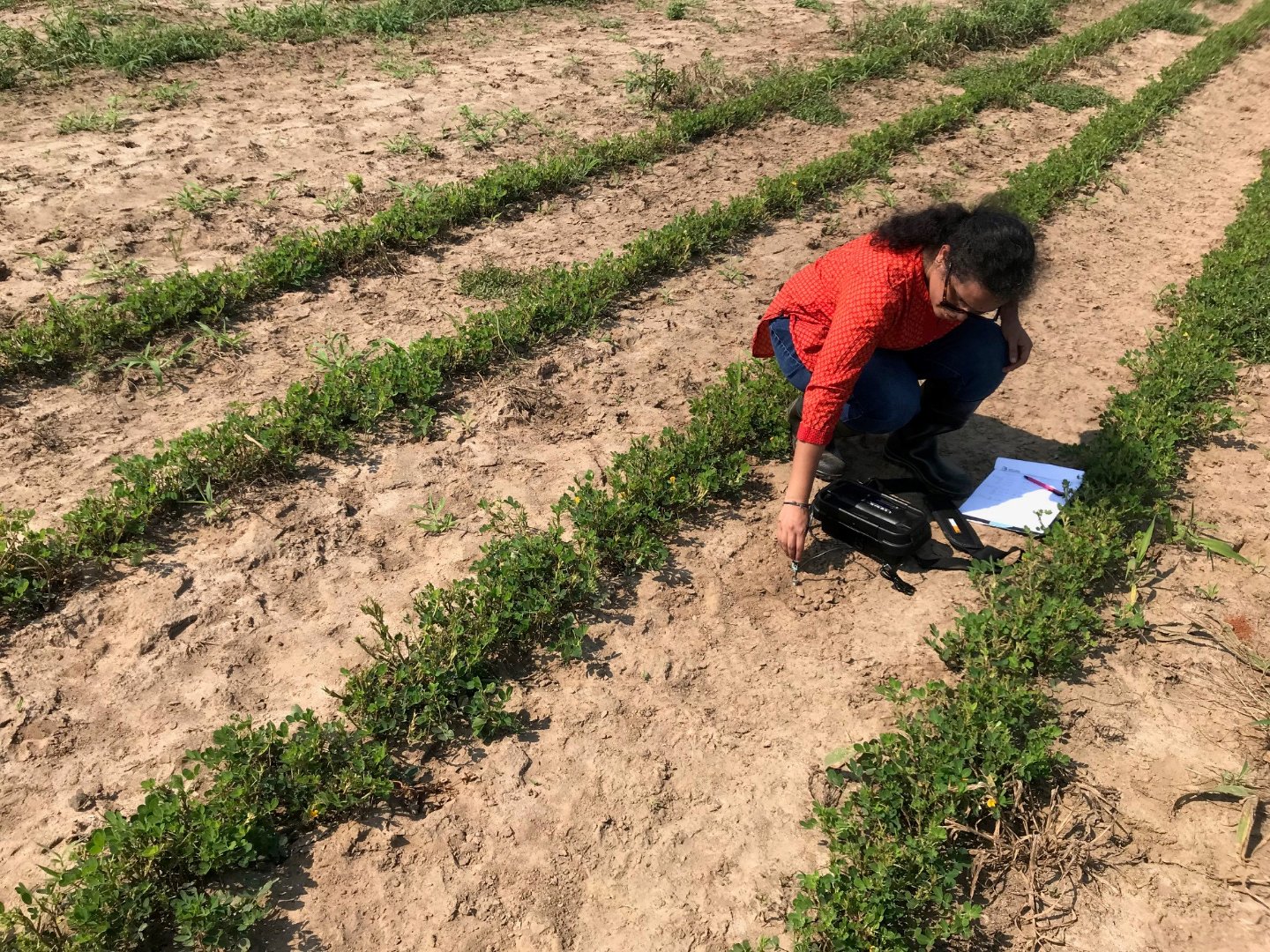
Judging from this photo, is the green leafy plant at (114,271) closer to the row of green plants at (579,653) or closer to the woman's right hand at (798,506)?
the row of green plants at (579,653)

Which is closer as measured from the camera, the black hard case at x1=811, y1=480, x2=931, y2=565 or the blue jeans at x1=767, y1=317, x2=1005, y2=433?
the black hard case at x1=811, y1=480, x2=931, y2=565

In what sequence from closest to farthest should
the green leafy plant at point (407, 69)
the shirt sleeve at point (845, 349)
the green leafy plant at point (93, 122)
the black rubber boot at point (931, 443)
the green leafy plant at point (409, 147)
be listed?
the shirt sleeve at point (845, 349), the black rubber boot at point (931, 443), the green leafy plant at point (93, 122), the green leafy plant at point (409, 147), the green leafy plant at point (407, 69)

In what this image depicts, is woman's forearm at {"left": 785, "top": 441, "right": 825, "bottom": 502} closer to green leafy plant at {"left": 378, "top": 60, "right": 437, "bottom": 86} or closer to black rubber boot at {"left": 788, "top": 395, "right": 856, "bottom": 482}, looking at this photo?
black rubber boot at {"left": 788, "top": 395, "right": 856, "bottom": 482}

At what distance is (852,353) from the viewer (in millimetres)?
3252

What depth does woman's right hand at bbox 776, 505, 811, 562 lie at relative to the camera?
10.4ft

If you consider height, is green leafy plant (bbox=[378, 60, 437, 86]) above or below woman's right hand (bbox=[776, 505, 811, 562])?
above

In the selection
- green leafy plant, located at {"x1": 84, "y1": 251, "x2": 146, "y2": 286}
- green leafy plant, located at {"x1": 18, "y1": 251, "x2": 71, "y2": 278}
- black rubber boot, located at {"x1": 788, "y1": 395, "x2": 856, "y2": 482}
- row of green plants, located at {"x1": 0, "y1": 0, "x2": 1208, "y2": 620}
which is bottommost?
black rubber boot, located at {"x1": 788, "y1": 395, "x2": 856, "y2": 482}

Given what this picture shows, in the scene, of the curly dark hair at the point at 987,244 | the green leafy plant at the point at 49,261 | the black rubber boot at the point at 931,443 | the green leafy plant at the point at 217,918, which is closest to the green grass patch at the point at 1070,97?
the black rubber boot at the point at 931,443

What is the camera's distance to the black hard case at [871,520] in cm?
376

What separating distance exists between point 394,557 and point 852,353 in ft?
7.09

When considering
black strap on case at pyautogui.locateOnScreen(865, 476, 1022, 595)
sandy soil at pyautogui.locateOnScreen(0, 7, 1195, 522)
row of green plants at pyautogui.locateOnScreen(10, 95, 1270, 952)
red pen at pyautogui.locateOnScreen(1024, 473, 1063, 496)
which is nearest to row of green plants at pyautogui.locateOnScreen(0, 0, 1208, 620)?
sandy soil at pyautogui.locateOnScreen(0, 7, 1195, 522)

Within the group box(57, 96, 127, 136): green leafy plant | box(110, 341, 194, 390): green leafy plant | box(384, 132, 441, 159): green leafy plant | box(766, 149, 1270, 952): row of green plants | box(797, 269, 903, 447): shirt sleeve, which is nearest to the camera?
box(766, 149, 1270, 952): row of green plants

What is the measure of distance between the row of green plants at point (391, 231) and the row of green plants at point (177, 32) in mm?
3569

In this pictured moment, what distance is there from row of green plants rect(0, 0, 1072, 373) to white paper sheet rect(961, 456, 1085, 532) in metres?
4.01
